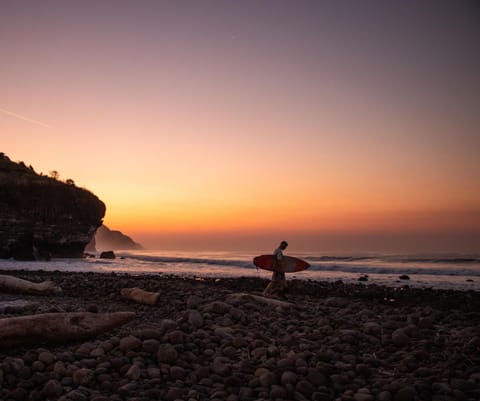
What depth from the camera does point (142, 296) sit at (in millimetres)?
10836

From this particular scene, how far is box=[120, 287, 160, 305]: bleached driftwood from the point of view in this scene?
34.4 ft

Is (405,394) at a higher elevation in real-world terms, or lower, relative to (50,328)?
lower

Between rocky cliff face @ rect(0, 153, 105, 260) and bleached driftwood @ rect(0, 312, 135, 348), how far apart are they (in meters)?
34.1

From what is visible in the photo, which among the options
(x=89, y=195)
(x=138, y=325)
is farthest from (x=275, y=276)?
(x=89, y=195)

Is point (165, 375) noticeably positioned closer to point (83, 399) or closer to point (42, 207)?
point (83, 399)

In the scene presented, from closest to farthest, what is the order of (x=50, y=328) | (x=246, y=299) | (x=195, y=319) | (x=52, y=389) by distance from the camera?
1. (x=52, y=389)
2. (x=50, y=328)
3. (x=195, y=319)
4. (x=246, y=299)

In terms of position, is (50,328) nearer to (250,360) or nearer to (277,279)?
(250,360)

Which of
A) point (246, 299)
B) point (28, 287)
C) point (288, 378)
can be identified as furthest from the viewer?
point (28, 287)

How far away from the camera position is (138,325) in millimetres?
8109

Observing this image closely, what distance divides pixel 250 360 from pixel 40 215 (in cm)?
3818

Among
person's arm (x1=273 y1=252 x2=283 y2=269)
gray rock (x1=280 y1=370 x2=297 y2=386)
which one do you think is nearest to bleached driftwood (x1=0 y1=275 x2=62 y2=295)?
person's arm (x1=273 y1=252 x2=283 y2=269)

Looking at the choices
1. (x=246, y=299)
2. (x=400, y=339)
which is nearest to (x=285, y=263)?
(x=246, y=299)

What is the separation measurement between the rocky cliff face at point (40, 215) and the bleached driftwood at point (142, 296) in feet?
99.4

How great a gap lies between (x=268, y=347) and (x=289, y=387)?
1.43m
